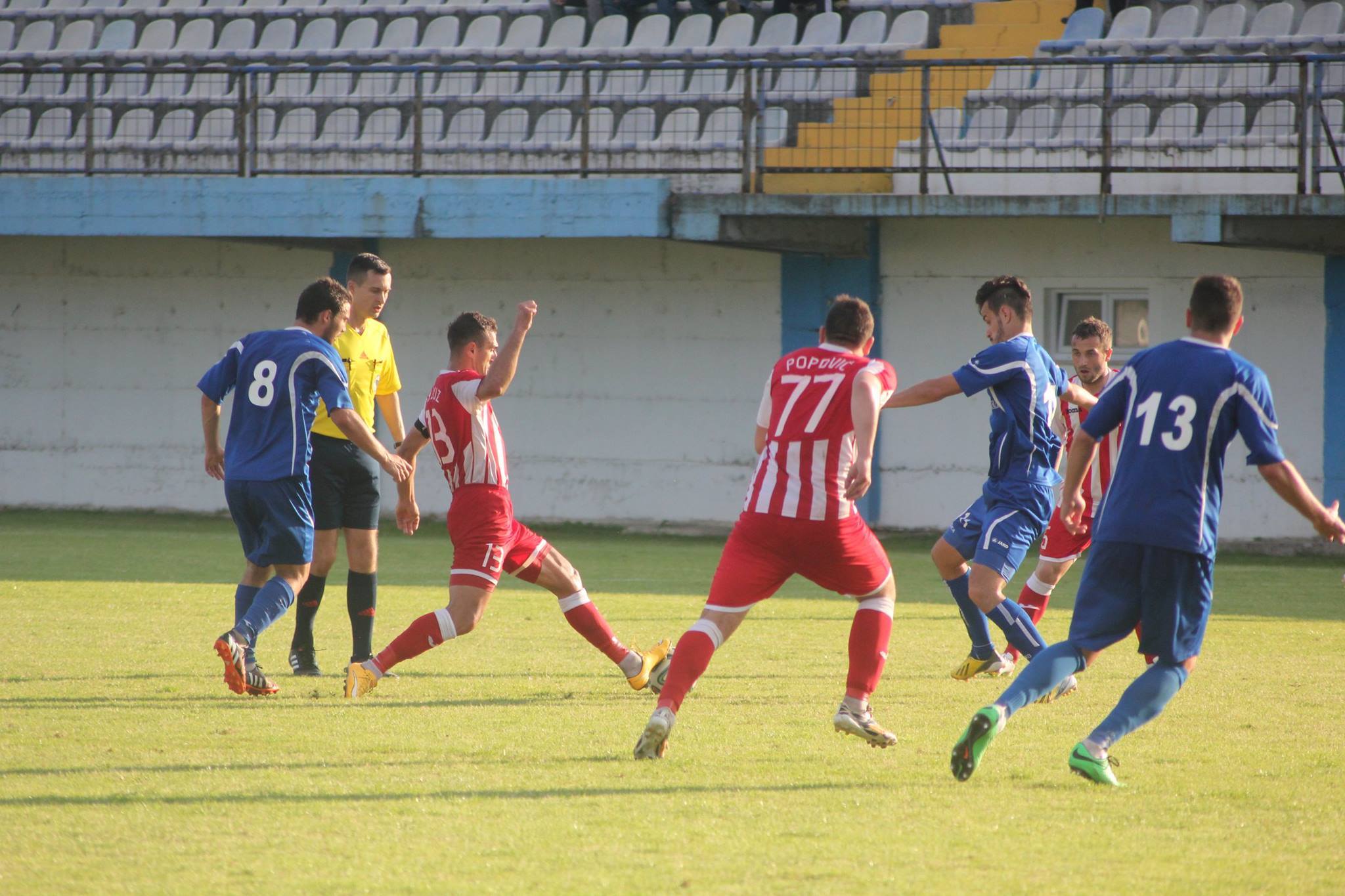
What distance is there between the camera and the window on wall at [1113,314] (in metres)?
16.4

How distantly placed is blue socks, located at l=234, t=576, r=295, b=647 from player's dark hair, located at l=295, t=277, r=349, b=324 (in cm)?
122

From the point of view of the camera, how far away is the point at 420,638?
23.2 feet

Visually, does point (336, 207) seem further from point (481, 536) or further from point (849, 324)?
point (849, 324)

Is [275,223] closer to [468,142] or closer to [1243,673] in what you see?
[468,142]

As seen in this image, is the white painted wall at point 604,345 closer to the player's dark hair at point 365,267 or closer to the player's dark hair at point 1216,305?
the player's dark hair at point 365,267

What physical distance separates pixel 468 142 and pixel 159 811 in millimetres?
13997

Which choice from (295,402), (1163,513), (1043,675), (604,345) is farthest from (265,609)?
(604,345)

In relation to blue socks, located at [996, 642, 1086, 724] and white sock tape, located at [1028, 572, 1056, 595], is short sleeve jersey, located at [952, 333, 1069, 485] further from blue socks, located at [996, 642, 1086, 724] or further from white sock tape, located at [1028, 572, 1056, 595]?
blue socks, located at [996, 642, 1086, 724]

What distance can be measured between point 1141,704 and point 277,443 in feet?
12.9

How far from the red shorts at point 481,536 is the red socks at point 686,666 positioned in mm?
1374

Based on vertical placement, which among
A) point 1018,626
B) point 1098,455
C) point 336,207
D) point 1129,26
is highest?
point 1129,26

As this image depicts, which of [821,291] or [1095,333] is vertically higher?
[821,291]

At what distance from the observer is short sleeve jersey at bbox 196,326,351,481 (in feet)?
23.9

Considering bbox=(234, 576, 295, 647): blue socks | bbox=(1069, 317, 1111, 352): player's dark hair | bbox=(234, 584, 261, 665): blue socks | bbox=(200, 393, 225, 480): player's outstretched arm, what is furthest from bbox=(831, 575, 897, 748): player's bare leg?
bbox=(200, 393, 225, 480): player's outstretched arm
